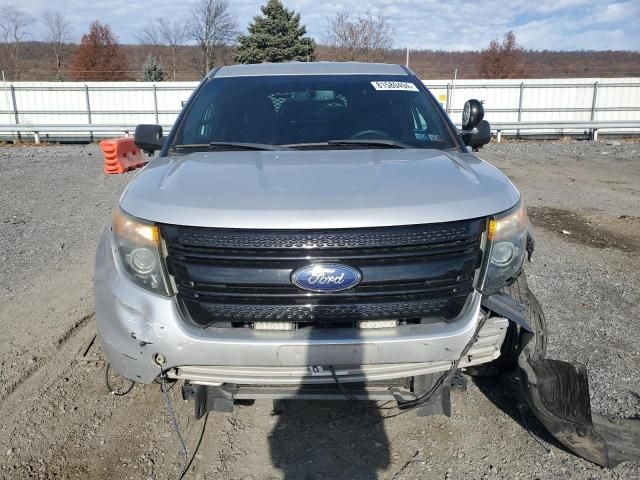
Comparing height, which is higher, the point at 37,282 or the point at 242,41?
the point at 242,41

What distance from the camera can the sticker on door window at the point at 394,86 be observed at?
389cm

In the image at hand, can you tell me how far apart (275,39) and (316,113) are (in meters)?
39.7

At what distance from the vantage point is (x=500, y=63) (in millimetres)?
52219

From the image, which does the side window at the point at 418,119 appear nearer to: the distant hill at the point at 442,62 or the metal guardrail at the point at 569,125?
the metal guardrail at the point at 569,125

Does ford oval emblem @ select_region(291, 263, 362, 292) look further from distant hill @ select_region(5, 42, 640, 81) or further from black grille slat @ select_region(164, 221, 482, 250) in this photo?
distant hill @ select_region(5, 42, 640, 81)

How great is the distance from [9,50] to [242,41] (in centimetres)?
2456

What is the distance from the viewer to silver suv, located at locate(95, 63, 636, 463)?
7.33 feet

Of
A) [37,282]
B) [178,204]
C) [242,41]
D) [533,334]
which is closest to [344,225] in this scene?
[178,204]

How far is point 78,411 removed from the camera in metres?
3.09

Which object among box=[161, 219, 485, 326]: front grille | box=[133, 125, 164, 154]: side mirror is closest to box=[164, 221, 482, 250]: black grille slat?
box=[161, 219, 485, 326]: front grille

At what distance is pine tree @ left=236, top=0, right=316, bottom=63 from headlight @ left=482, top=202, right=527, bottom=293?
40.0 metres

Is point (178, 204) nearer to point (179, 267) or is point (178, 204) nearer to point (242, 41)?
point (179, 267)

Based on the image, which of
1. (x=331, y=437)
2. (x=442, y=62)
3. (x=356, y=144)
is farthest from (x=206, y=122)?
(x=442, y=62)

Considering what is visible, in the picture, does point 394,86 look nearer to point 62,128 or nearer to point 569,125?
point 569,125
